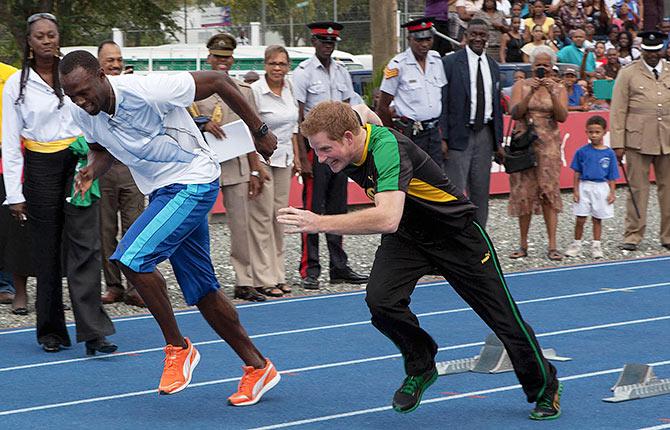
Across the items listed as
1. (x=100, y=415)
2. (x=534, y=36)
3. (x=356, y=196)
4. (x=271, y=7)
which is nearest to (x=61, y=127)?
(x=100, y=415)

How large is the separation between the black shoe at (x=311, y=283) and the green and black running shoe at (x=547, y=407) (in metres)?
4.83

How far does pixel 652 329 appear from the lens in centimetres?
919

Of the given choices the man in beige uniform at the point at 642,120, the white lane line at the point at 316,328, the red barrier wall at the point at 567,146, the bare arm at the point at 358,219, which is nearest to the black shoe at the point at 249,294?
the white lane line at the point at 316,328

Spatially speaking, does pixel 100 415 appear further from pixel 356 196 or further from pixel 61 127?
pixel 356 196

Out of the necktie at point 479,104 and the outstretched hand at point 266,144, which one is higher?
the outstretched hand at point 266,144

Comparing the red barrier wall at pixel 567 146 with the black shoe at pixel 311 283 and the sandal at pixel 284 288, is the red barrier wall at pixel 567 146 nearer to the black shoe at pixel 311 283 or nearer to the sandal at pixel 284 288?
the black shoe at pixel 311 283

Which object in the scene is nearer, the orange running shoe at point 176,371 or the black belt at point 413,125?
the orange running shoe at point 176,371

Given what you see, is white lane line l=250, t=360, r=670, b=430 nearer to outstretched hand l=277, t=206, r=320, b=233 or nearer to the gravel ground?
outstretched hand l=277, t=206, r=320, b=233

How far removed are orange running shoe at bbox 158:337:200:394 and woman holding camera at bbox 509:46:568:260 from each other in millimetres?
6232

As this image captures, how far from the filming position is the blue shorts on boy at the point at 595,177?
12969 millimetres

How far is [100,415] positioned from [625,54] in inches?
743

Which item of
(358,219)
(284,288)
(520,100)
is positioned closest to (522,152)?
(520,100)

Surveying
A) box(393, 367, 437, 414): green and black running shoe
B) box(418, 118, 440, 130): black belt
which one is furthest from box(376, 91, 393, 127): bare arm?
box(393, 367, 437, 414): green and black running shoe

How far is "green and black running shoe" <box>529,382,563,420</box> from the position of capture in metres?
6.39
